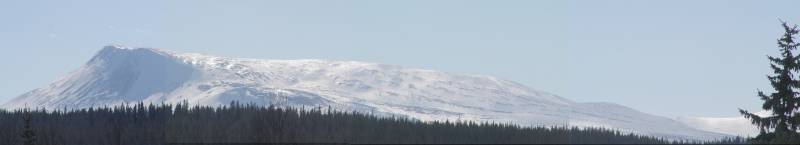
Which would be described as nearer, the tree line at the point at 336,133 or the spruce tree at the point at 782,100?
the spruce tree at the point at 782,100

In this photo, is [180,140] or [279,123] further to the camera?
[180,140]

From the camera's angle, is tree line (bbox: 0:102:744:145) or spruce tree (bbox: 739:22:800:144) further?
tree line (bbox: 0:102:744:145)

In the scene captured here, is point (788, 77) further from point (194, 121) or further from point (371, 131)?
point (194, 121)

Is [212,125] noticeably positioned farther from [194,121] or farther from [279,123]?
[279,123]

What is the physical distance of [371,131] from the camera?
172625 millimetres

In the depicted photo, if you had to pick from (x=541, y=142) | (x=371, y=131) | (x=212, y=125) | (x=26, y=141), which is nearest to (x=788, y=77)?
(x=26, y=141)

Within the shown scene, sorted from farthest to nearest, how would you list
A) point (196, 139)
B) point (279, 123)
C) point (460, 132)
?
point (460, 132) → point (196, 139) → point (279, 123)

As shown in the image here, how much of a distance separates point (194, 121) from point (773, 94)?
135252mm

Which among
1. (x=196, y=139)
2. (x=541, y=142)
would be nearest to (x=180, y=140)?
(x=196, y=139)

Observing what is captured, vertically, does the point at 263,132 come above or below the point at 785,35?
below

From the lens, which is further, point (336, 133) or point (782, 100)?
point (336, 133)

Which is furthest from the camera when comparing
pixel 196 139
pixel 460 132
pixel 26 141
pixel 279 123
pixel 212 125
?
pixel 212 125

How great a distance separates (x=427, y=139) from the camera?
168 meters

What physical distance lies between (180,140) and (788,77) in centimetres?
10886
